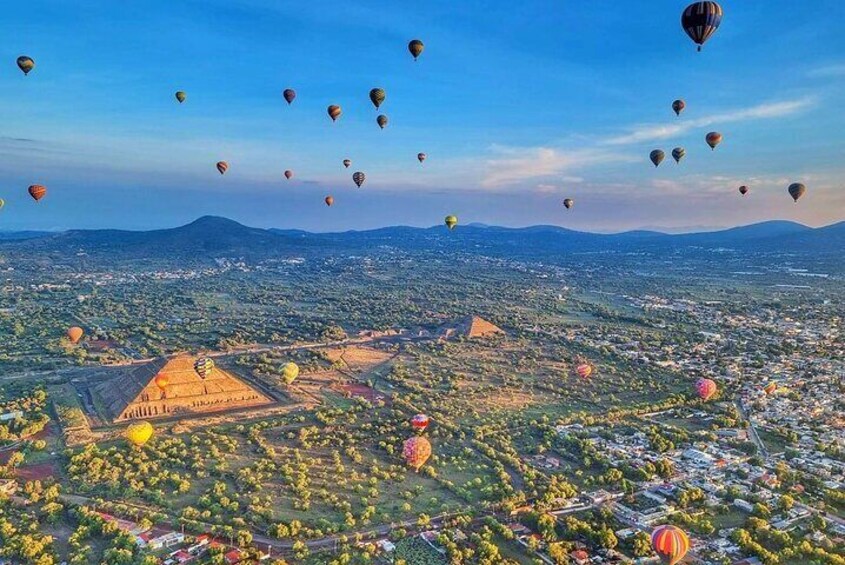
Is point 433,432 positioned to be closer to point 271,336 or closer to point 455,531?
point 455,531

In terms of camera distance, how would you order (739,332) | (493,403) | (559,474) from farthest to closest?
(739,332), (493,403), (559,474)

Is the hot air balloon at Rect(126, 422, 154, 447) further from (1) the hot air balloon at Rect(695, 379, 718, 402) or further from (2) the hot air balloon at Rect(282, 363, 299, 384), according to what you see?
(1) the hot air balloon at Rect(695, 379, 718, 402)

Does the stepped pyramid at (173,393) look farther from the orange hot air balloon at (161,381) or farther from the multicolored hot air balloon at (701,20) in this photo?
the multicolored hot air balloon at (701,20)

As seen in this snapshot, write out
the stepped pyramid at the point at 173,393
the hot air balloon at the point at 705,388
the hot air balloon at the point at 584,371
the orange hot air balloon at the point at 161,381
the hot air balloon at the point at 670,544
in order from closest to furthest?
the hot air balloon at the point at 670,544 < the stepped pyramid at the point at 173,393 < the orange hot air balloon at the point at 161,381 < the hot air balloon at the point at 705,388 < the hot air balloon at the point at 584,371

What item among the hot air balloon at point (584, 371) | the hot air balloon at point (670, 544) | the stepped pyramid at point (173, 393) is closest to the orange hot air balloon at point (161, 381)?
the stepped pyramid at point (173, 393)

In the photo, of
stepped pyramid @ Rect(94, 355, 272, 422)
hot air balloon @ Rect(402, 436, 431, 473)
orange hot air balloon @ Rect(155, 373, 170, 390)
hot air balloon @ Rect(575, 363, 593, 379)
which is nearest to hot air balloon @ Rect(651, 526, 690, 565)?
hot air balloon @ Rect(402, 436, 431, 473)

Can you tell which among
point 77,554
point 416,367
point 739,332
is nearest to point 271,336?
point 416,367
